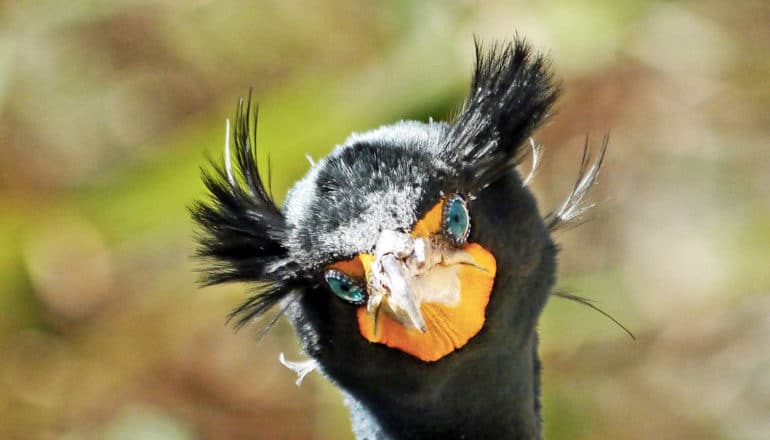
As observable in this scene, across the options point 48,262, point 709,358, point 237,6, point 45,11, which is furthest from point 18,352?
point 709,358

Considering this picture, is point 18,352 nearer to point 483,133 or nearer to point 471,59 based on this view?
point 471,59

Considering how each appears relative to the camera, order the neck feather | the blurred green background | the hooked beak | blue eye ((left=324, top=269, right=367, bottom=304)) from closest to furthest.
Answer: the hooked beak → blue eye ((left=324, top=269, right=367, bottom=304)) → the neck feather → the blurred green background

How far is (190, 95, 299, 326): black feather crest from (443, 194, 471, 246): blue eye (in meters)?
0.24

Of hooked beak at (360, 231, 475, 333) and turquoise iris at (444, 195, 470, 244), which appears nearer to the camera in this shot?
hooked beak at (360, 231, 475, 333)

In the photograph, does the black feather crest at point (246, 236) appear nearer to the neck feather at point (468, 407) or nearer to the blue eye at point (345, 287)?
the blue eye at point (345, 287)

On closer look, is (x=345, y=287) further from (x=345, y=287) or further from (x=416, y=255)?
(x=416, y=255)

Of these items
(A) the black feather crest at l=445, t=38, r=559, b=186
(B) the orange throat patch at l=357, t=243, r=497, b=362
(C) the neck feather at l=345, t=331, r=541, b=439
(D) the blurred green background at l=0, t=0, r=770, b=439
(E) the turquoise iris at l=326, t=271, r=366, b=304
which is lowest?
(C) the neck feather at l=345, t=331, r=541, b=439

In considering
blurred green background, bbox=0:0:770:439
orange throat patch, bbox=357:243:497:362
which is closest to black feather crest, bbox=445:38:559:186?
orange throat patch, bbox=357:243:497:362

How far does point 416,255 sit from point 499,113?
0.33 meters

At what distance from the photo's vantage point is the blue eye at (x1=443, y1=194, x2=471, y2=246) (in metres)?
1.82

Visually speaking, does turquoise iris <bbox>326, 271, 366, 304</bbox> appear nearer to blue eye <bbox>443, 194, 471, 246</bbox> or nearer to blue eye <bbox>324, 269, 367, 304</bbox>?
blue eye <bbox>324, 269, 367, 304</bbox>

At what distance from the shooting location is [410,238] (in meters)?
1.73

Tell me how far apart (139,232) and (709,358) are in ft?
5.60

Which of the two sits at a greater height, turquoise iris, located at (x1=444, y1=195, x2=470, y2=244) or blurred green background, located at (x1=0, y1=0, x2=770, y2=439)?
blurred green background, located at (x1=0, y1=0, x2=770, y2=439)
